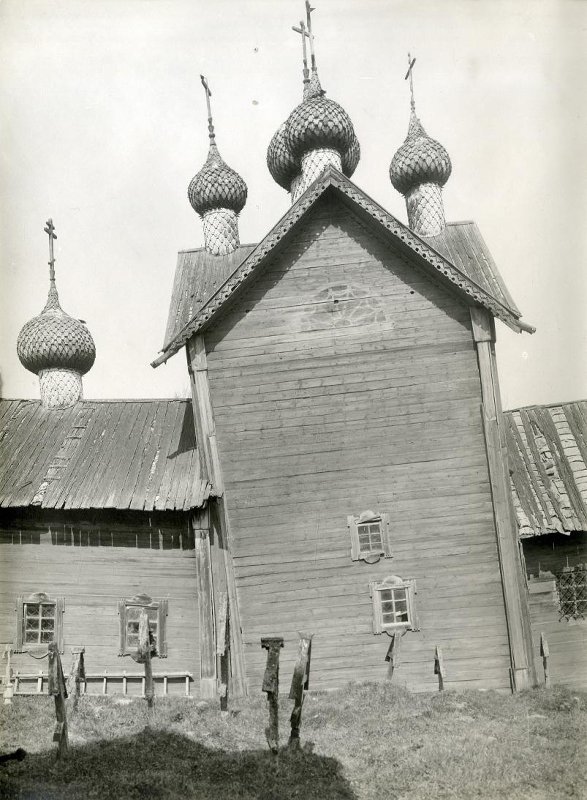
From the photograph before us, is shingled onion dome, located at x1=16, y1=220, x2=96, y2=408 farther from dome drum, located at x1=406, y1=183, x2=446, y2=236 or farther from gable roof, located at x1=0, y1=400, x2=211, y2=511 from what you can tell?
dome drum, located at x1=406, y1=183, x2=446, y2=236

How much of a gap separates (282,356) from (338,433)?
5.99 ft

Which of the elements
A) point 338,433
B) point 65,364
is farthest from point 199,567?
point 65,364

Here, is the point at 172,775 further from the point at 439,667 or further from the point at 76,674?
the point at 439,667

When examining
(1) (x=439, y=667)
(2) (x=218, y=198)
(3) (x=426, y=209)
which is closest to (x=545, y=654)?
(1) (x=439, y=667)

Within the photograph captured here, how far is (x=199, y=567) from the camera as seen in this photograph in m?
13.6

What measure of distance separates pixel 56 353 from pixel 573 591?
14.2 meters

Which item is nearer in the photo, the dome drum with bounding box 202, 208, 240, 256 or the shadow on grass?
the shadow on grass

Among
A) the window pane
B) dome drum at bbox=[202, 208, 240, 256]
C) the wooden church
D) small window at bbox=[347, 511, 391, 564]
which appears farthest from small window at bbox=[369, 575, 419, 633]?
dome drum at bbox=[202, 208, 240, 256]

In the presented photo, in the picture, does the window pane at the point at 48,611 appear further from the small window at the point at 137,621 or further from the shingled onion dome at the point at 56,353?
the shingled onion dome at the point at 56,353

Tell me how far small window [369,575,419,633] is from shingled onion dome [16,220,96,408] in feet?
33.7

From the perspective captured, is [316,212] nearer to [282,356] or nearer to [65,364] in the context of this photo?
[282,356]

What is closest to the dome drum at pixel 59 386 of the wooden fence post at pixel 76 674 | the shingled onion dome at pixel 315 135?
the wooden fence post at pixel 76 674

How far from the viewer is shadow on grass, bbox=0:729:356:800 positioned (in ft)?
26.4

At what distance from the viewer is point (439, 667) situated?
12.9 m
